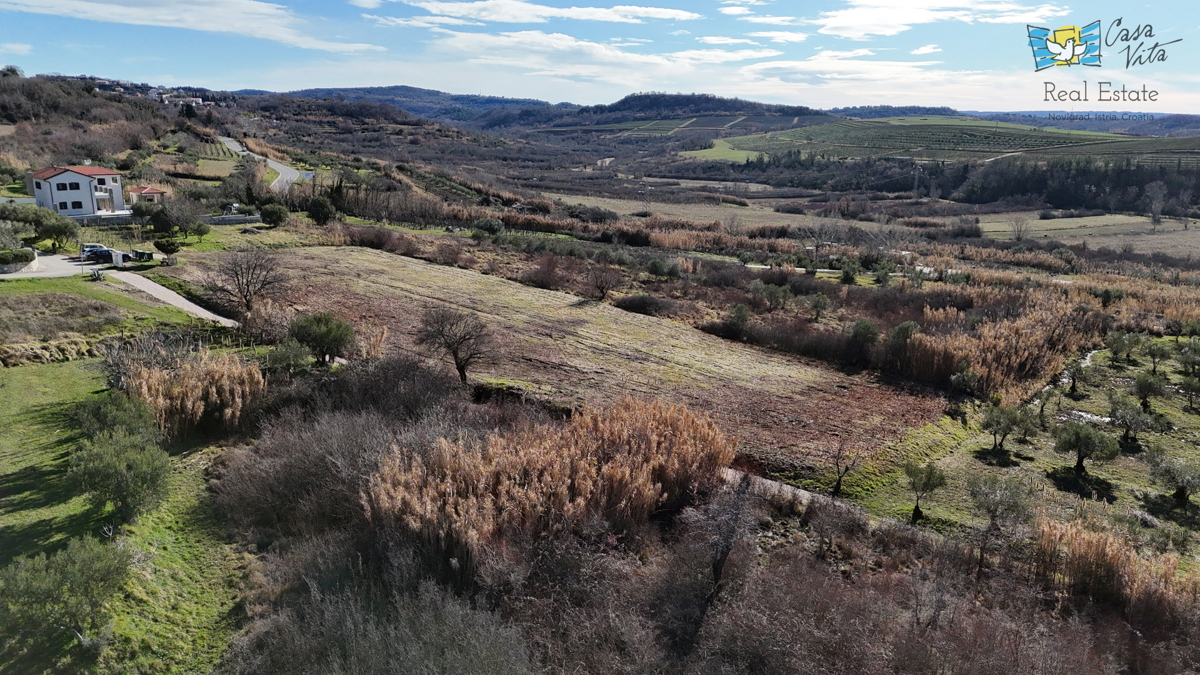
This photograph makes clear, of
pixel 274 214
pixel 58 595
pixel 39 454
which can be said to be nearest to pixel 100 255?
pixel 274 214

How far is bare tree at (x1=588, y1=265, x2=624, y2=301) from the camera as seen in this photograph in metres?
30.8

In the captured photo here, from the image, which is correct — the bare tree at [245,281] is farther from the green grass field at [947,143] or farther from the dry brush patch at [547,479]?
the green grass field at [947,143]

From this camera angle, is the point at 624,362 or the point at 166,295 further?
the point at 166,295

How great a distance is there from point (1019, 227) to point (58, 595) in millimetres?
73851

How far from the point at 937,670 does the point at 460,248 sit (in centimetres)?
3242

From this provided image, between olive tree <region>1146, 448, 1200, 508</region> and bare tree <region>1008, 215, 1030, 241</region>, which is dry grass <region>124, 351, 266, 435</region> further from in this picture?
bare tree <region>1008, 215, 1030, 241</region>

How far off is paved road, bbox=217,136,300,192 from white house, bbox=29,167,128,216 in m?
10.6

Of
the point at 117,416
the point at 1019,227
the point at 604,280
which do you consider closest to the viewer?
the point at 117,416

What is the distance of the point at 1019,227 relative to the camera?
63.9 metres

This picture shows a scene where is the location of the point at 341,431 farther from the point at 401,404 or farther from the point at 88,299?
the point at 88,299

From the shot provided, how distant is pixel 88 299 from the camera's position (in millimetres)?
20500

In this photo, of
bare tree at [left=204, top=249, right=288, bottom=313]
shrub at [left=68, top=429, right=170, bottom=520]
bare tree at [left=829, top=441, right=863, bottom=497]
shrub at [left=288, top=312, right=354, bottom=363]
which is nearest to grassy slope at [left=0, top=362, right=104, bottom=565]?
shrub at [left=68, top=429, right=170, bottom=520]

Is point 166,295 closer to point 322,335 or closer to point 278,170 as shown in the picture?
point 322,335

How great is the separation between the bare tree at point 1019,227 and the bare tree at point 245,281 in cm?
6096
